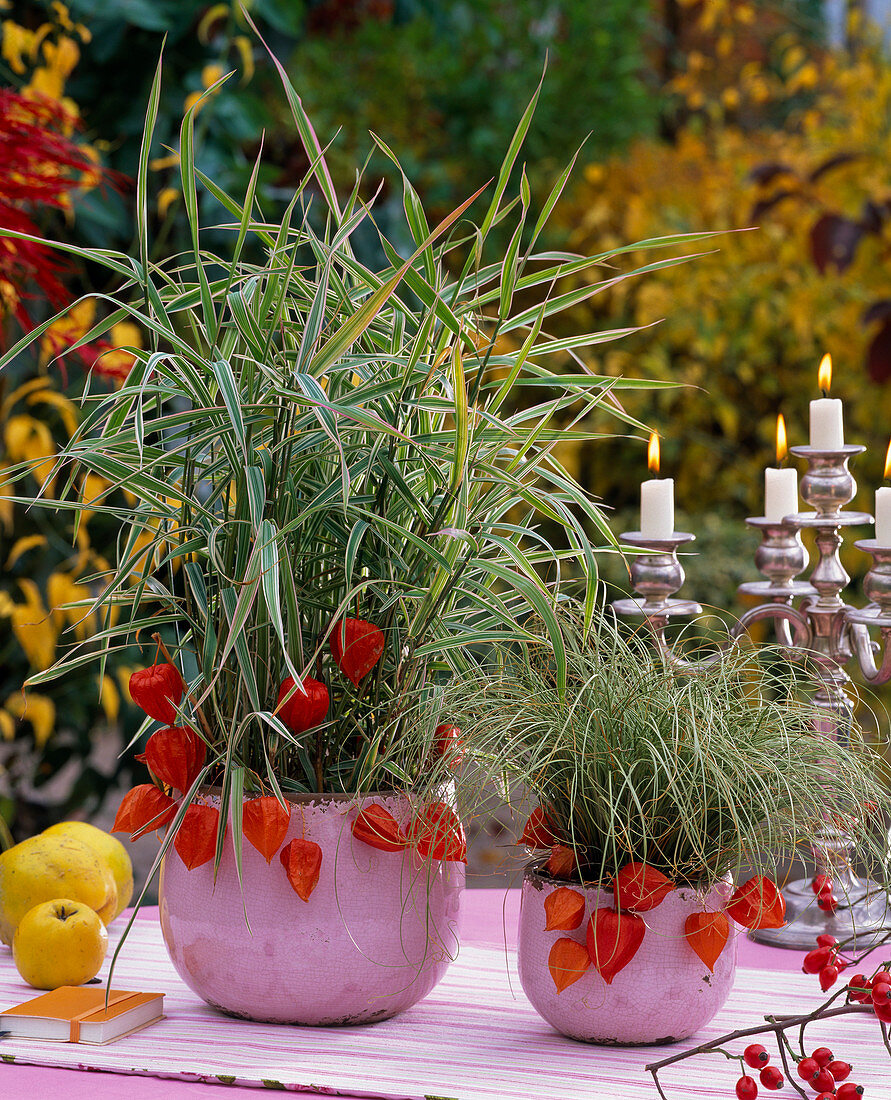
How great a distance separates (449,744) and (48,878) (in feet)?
1.26

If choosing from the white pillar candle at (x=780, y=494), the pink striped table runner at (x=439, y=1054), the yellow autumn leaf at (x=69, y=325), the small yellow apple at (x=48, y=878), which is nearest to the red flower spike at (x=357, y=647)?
the pink striped table runner at (x=439, y=1054)

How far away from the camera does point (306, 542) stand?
854 millimetres

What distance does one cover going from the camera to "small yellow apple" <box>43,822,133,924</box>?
106cm

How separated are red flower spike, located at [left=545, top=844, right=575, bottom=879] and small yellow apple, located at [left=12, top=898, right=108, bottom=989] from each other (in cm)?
36

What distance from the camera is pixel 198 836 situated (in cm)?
81

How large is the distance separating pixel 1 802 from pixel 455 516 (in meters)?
1.37

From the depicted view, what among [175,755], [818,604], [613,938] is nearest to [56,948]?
[175,755]

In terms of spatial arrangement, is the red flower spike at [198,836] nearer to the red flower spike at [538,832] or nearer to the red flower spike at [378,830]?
the red flower spike at [378,830]

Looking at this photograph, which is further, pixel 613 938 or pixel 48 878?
pixel 48 878

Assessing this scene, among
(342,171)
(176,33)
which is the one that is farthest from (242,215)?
(342,171)

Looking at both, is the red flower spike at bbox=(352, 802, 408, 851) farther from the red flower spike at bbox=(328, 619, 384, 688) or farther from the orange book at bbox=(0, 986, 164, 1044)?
the orange book at bbox=(0, 986, 164, 1044)

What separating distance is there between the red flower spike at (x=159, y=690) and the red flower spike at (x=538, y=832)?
0.81 ft

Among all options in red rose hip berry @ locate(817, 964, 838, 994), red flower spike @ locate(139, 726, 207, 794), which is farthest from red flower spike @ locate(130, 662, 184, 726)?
red rose hip berry @ locate(817, 964, 838, 994)

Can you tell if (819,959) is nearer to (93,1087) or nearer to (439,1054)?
(439,1054)
